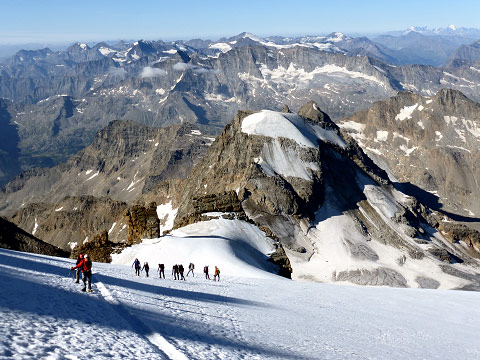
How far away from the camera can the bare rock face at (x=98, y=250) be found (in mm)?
65625

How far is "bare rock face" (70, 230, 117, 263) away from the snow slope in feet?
116

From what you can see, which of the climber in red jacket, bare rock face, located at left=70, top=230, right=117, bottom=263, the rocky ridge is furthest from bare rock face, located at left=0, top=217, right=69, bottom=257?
the climber in red jacket

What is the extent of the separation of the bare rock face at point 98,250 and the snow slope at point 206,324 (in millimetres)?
35495

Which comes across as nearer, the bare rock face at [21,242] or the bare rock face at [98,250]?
the bare rock face at [98,250]

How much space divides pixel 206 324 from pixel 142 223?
5718 centimetres

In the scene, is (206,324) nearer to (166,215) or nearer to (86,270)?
(86,270)

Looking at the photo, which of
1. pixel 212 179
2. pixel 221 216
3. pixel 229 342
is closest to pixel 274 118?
pixel 212 179

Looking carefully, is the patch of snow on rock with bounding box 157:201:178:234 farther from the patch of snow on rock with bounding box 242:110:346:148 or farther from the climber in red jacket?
the climber in red jacket

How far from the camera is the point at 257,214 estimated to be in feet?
402

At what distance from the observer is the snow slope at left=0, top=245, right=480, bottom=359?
1400cm

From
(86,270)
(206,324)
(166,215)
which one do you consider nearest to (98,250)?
(86,270)

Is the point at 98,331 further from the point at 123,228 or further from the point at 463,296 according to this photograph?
the point at 123,228

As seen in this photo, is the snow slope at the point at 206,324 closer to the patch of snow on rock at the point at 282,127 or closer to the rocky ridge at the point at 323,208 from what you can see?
the rocky ridge at the point at 323,208

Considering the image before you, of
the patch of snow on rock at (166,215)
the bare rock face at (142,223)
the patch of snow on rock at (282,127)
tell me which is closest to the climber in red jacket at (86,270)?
the bare rock face at (142,223)
